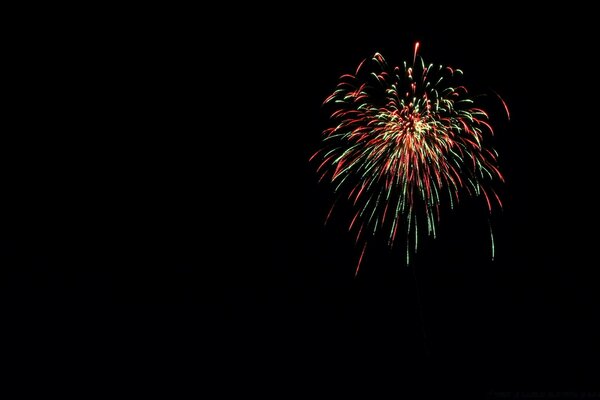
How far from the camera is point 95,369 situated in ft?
88.9

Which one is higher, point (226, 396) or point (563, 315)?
point (563, 315)

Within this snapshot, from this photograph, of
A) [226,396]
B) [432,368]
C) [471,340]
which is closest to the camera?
[432,368]

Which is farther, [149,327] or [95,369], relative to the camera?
[149,327]

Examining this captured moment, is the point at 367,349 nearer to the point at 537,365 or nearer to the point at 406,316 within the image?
the point at 406,316

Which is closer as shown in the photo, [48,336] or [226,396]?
[226,396]

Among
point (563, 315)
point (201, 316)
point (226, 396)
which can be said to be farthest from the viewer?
point (201, 316)

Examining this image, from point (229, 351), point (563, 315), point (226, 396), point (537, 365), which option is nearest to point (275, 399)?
point (226, 396)

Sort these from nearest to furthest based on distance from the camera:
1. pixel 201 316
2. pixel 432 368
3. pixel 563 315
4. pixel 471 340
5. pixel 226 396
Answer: pixel 432 368 < pixel 226 396 < pixel 471 340 < pixel 563 315 < pixel 201 316

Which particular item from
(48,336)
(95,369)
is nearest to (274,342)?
(95,369)

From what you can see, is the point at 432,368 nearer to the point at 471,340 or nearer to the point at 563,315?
the point at 471,340

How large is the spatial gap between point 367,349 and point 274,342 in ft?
14.6

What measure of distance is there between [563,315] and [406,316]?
7.18 meters

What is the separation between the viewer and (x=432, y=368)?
22.6 meters

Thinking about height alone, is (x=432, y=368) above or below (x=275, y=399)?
above
